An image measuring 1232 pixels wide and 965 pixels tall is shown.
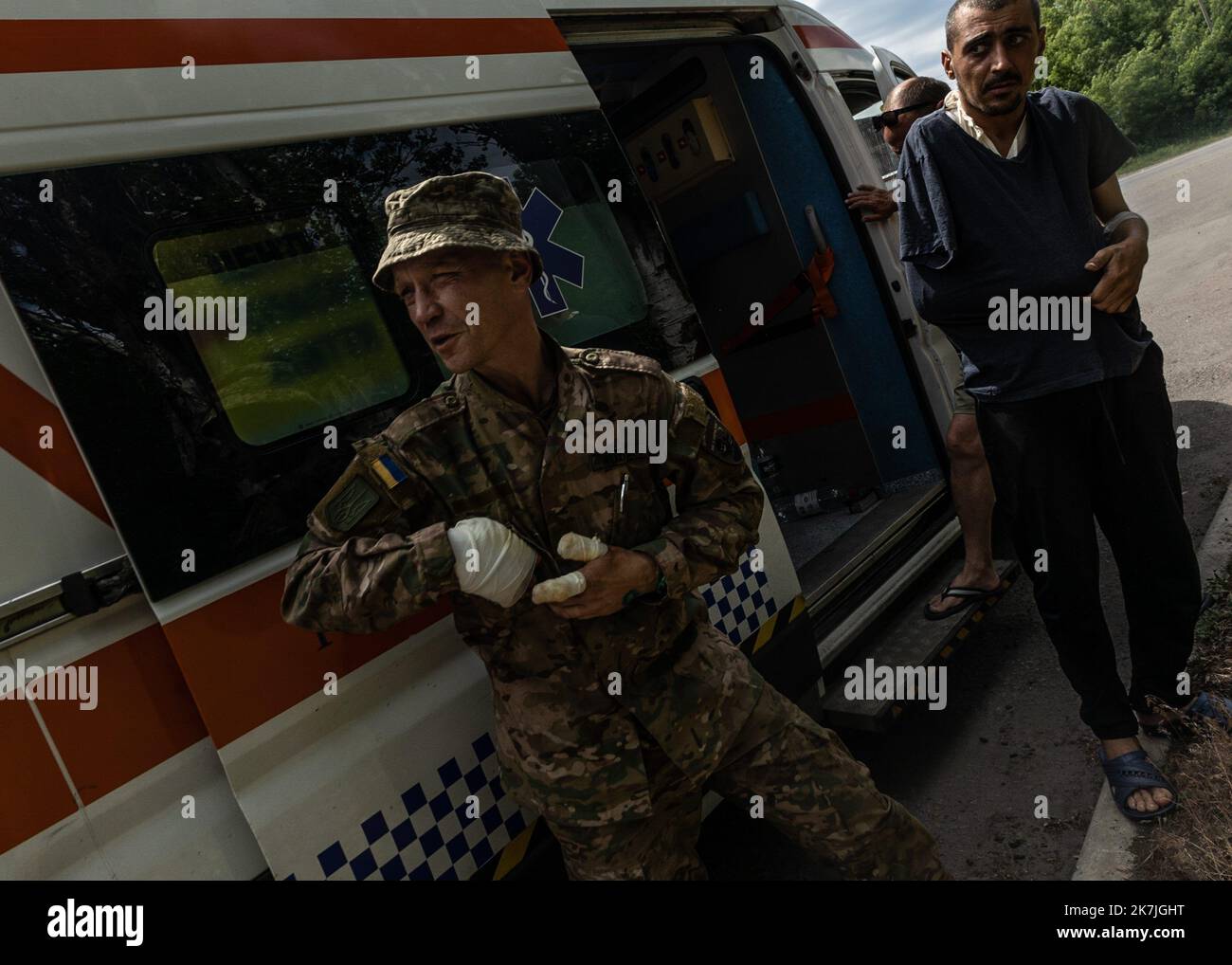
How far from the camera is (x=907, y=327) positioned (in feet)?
12.1

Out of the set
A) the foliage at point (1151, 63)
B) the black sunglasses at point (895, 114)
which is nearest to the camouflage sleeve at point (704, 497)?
the black sunglasses at point (895, 114)

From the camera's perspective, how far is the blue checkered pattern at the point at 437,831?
5.53 ft

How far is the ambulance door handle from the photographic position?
3.88 m

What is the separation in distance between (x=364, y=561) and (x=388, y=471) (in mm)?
186

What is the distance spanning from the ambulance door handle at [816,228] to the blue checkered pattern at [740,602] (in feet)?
6.28

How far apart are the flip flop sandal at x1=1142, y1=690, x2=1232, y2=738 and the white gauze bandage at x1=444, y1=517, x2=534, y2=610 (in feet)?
6.76

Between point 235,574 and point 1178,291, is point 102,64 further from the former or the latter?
point 1178,291

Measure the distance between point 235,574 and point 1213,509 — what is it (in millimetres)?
3816

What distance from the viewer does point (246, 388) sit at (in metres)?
1.69

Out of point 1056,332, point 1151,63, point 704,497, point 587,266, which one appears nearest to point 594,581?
point 704,497

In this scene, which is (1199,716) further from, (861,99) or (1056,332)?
(861,99)

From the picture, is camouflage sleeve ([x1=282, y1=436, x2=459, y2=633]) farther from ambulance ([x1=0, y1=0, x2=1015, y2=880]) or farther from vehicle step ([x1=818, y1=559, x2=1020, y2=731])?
vehicle step ([x1=818, y1=559, x2=1020, y2=731])

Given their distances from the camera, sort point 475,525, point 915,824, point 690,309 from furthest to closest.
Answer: point 690,309 < point 915,824 < point 475,525
